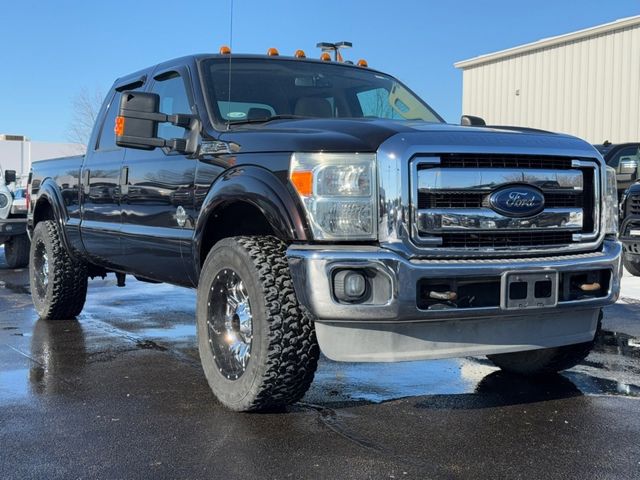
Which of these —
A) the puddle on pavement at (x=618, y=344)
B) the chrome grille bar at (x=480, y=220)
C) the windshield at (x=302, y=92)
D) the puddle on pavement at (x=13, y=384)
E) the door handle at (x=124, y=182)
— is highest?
the windshield at (x=302, y=92)

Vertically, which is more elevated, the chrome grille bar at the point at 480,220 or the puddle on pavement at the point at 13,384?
the chrome grille bar at the point at 480,220

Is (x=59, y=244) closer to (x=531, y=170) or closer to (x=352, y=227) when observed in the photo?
(x=352, y=227)

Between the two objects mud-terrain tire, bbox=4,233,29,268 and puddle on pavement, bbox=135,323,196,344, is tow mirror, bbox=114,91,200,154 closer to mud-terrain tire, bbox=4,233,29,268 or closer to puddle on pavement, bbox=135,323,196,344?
puddle on pavement, bbox=135,323,196,344

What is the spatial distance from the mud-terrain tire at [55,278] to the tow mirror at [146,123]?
2290mm

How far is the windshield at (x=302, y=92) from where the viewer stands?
486cm

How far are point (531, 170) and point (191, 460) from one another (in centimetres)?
205

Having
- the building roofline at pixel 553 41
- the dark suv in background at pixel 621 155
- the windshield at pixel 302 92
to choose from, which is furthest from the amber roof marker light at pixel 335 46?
the building roofline at pixel 553 41

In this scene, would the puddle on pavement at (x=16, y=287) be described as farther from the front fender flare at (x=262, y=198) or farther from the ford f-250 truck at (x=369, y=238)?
the front fender flare at (x=262, y=198)

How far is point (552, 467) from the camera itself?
3.34 meters

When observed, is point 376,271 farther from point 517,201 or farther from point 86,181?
point 86,181

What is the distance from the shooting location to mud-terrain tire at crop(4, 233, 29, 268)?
42.2 feet

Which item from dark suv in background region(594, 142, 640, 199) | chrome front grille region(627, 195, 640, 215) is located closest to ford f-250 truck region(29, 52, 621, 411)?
chrome front grille region(627, 195, 640, 215)

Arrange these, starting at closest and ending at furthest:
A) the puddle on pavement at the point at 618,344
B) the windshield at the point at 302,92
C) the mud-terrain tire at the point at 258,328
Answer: the mud-terrain tire at the point at 258,328 → the windshield at the point at 302,92 → the puddle on pavement at the point at 618,344

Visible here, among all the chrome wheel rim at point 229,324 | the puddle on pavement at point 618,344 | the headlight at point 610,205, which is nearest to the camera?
the chrome wheel rim at point 229,324
